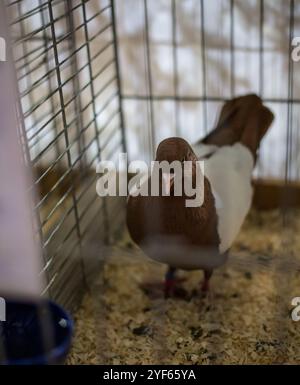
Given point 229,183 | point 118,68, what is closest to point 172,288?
point 229,183

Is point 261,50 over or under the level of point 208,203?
over

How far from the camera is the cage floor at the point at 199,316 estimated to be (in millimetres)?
1480

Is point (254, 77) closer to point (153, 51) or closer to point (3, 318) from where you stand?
point (153, 51)

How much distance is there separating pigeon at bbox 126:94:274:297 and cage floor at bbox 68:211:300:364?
87 mm

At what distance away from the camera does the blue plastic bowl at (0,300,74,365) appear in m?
1.21

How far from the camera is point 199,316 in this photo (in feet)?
5.41

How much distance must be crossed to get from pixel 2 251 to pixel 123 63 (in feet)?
3.53

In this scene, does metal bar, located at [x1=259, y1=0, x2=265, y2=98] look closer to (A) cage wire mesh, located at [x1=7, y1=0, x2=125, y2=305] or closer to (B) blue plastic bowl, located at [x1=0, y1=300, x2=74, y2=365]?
(A) cage wire mesh, located at [x1=7, y1=0, x2=125, y2=305]

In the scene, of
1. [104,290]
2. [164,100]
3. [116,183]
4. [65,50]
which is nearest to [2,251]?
[104,290]

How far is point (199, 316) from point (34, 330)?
0.52 meters

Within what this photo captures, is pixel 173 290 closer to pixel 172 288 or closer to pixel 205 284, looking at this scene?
pixel 172 288

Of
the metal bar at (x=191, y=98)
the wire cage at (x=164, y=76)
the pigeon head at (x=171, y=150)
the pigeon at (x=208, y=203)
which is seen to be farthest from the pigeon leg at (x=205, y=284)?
the metal bar at (x=191, y=98)

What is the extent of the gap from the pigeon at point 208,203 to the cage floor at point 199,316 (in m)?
0.09

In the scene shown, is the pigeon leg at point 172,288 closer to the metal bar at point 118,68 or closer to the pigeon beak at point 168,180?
the pigeon beak at point 168,180
